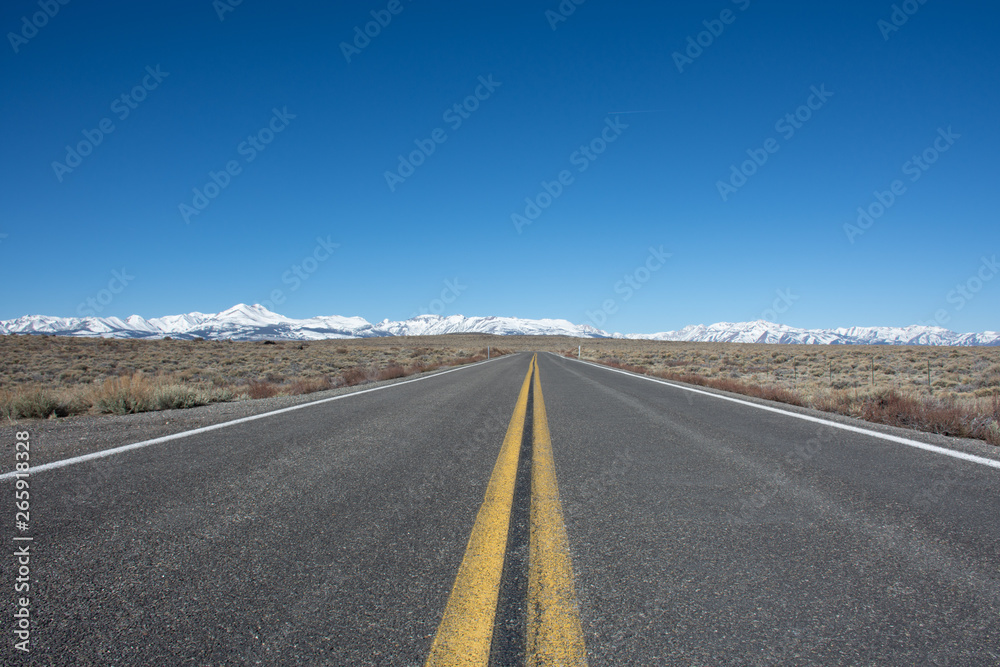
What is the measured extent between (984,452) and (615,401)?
4821 mm

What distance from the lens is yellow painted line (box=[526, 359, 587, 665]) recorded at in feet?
4.88

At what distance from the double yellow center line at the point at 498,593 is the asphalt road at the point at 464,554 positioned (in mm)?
63

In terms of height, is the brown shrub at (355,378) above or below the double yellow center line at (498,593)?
above

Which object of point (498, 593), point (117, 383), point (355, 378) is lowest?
point (498, 593)

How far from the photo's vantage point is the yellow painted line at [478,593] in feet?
4.86

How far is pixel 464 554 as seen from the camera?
220cm

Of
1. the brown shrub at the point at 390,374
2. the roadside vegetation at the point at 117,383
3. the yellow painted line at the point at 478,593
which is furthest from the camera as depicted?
the brown shrub at the point at 390,374

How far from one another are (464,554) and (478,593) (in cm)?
37

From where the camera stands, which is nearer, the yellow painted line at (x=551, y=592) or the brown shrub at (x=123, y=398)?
the yellow painted line at (x=551, y=592)

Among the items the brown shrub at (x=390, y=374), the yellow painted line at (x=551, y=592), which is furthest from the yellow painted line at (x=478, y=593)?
the brown shrub at (x=390, y=374)

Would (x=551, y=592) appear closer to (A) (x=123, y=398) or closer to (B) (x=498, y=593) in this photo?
(B) (x=498, y=593)

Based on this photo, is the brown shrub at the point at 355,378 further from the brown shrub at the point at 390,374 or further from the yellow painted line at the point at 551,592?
the yellow painted line at the point at 551,592

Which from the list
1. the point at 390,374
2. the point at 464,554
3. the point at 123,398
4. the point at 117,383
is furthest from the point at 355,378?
the point at 464,554

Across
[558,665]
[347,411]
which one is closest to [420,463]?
[558,665]
